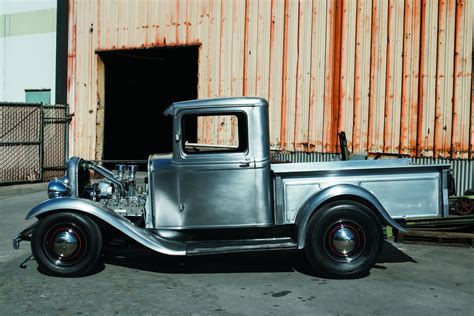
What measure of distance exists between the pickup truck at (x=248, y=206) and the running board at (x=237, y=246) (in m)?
0.01

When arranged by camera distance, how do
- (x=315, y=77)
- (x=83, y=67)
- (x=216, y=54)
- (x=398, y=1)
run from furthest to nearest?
(x=83, y=67), (x=216, y=54), (x=315, y=77), (x=398, y=1)

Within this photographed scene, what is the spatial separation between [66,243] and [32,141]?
1020cm

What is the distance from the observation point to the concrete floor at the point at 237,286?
18.2 feet

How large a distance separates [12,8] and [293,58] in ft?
33.4

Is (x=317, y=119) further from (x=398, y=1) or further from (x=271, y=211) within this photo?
(x=271, y=211)

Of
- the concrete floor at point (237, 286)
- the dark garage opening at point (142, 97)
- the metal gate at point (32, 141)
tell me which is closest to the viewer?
the concrete floor at point (237, 286)

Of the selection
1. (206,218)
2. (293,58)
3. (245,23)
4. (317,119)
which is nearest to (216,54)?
(245,23)

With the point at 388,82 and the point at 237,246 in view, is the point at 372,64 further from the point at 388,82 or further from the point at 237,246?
the point at 237,246

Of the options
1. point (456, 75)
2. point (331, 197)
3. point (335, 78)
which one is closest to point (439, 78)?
point (456, 75)

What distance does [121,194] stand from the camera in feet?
23.8

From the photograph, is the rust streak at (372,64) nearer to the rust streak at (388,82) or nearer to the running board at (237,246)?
the rust streak at (388,82)

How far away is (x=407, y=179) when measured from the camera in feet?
21.7

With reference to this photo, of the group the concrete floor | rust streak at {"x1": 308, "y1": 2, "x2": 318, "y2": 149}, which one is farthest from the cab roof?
rust streak at {"x1": 308, "y1": 2, "x2": 318, "y2": 149}

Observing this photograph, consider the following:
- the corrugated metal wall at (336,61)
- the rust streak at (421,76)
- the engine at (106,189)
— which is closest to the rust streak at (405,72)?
the corrugated metal wall at (336,61)
